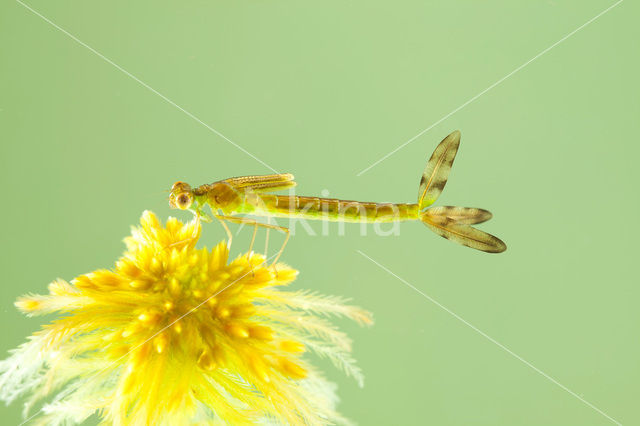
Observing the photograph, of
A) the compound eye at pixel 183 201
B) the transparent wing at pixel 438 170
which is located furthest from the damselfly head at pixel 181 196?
the transparent wing at pixel 438 170

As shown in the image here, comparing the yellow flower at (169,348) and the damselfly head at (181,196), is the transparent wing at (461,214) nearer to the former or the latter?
the yellow flower at (169,348)

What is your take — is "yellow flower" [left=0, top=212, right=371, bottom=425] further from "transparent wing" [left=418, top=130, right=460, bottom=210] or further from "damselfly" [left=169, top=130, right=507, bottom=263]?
"transparent wing" [left=418, top=130, right=460, bottom=210]

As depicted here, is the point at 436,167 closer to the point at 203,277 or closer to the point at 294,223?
the point at 294,223

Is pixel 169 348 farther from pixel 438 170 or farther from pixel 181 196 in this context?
pixel 438 170

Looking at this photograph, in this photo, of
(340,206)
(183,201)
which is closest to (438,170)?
(340,206)

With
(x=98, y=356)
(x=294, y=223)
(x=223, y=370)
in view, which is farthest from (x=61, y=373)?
(x=294, y=223)

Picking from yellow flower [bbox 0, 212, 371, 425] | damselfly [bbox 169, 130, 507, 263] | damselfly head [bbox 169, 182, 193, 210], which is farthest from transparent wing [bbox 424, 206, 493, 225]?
damselfly head [bbox 169, 182, 193, 210]

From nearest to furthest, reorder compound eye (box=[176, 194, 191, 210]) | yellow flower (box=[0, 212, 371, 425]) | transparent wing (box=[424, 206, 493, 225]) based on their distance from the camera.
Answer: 1. yellow flower (box=[0, 212, 371, 425])
2. compound eye (box=[176, 194, 191, 210])
3. transparent wing (box=[424, 206, 493, 225])
